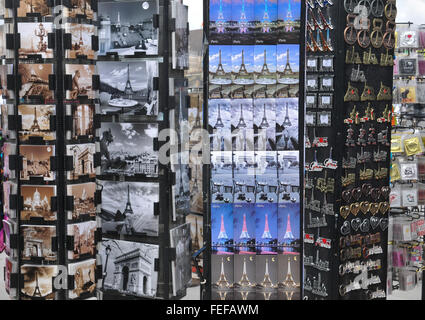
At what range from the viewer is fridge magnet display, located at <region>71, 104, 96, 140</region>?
4719 mm

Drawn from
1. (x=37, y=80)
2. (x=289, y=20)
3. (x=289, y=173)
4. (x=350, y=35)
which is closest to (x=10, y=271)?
(x=37, y=80)

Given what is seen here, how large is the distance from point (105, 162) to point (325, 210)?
2.21 meters

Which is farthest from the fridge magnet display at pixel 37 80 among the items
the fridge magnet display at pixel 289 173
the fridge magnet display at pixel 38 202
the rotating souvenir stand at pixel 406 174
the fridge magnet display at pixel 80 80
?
the rotating souvenir stand at pixel 406 174

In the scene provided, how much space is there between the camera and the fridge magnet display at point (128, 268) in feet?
16.3

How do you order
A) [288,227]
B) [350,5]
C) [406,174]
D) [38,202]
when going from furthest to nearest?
[406,174]
[350,5]
[288,227]
[38,202]

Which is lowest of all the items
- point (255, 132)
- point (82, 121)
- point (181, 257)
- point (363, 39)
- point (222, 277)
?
point (222, 277)

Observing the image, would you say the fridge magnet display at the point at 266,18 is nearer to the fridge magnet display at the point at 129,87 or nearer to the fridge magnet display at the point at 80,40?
the fridge magnet display at the point at 129,87

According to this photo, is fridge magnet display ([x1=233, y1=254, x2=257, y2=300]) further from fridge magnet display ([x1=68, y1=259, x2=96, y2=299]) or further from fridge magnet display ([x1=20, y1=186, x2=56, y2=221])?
fridge magnet display ([x1=20, y1=186, x2=56, y2=221])

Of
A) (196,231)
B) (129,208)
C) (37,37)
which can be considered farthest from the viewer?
(196,231)

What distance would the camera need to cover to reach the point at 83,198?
4.86m

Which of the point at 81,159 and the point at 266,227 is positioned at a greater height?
the point at 81,159

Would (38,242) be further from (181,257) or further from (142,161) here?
(181,257)

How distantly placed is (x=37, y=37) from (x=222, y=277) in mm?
2623

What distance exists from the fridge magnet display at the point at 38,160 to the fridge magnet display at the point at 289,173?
76.4 inches
